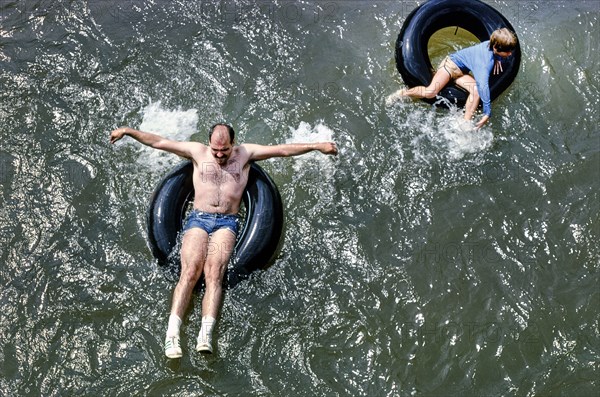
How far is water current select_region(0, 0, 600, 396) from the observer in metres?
6.50

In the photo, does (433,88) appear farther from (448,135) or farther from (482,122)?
(482,122)

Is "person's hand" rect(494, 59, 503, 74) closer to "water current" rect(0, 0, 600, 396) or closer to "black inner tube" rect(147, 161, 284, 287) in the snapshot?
"water current" rect(0, 0, 600, 396)

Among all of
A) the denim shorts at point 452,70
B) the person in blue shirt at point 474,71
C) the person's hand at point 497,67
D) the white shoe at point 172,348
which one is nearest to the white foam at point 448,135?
the person in blue shirt at point 474,71

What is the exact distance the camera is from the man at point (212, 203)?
252 inches

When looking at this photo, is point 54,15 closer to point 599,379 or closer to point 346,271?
point 346,271

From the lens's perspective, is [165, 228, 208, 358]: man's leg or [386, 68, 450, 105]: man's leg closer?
[165, 228, 208, 358]: man's leg

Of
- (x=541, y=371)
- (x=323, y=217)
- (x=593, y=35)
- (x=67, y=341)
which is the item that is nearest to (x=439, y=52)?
(x=593, y=35)

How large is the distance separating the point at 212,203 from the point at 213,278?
799 mm

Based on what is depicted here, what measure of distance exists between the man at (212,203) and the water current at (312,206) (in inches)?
14.6

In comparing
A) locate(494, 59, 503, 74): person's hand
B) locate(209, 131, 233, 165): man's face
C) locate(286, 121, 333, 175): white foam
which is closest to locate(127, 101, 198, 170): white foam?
locate(209, 131, 233, 165): man's face

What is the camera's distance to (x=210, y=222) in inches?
264

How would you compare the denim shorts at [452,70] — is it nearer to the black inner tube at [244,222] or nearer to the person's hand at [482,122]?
the person's hand at [482,122]

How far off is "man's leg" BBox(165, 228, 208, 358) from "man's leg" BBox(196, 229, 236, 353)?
85 millimetres

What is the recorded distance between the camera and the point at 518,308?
687cm
